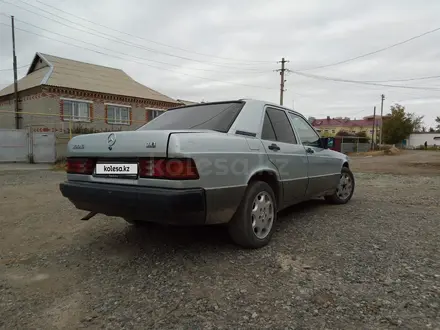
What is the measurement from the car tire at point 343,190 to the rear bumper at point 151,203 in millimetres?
3374

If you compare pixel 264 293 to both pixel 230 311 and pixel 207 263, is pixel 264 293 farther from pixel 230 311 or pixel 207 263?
pixel 207 263

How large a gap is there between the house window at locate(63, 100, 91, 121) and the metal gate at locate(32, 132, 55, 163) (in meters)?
4.34

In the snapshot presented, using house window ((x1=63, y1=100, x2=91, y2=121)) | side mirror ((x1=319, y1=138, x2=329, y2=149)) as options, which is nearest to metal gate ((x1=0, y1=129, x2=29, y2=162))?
house window ((x1=63, y1=100, x2=91, y2=121))

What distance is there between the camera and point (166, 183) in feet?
8.36

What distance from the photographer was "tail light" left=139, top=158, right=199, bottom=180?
2.52 m

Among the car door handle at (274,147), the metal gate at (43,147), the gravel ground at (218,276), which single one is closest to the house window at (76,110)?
the metal gate at (43,147)

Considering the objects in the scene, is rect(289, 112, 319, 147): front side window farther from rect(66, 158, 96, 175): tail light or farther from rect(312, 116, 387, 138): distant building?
rect(312, 116, 387, 138): distant building

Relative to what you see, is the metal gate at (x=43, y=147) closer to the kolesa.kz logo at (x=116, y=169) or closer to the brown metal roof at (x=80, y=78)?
the brown metal roof at (x=80, y=78)

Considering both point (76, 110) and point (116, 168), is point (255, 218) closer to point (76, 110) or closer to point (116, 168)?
point (116, 168)

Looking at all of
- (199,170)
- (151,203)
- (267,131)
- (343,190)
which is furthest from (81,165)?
(343,190)

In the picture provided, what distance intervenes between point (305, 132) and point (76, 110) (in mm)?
19791

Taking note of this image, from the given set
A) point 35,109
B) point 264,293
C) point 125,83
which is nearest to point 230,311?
point 264,293

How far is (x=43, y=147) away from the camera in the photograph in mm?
15672

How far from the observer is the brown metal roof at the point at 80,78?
824 inches
